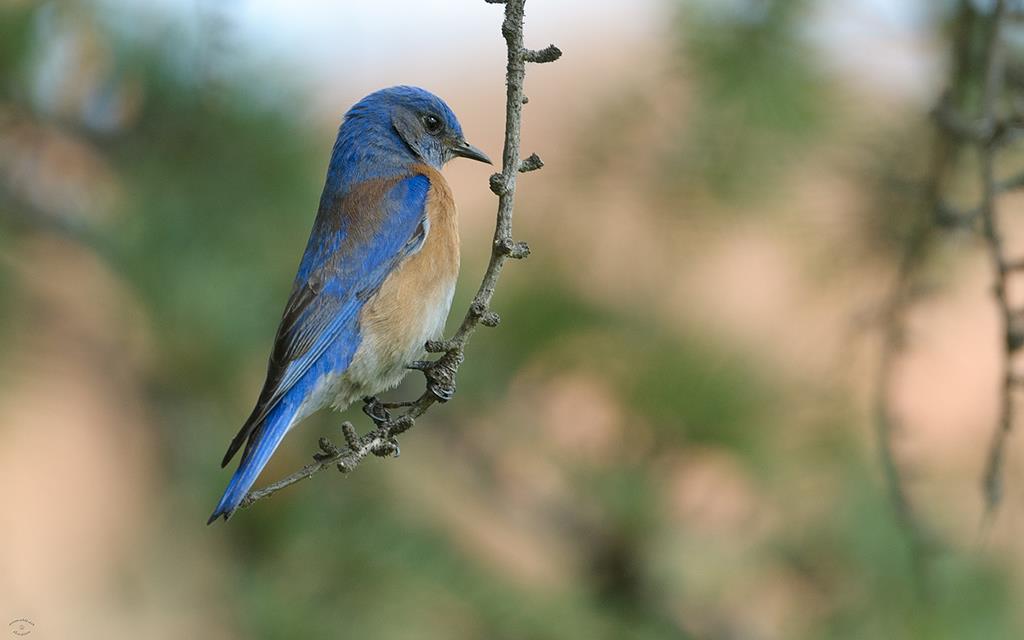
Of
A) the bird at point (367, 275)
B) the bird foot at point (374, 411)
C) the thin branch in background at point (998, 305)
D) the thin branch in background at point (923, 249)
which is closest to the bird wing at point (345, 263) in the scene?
the bird at point (367, 275)

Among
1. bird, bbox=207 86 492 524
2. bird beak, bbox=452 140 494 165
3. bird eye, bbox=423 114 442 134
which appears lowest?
bird, bbox=207 86 492 524

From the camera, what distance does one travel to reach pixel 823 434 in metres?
2.45

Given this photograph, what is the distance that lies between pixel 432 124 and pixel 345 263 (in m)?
0.56

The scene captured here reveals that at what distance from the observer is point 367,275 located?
235 centimetres

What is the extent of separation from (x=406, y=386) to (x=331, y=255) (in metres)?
0.43

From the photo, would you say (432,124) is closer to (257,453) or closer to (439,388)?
(257,453)

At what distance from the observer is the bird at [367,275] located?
2.15 meters

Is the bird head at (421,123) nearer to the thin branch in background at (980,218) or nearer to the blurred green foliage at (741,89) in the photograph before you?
the blurred green foliage at (741,89)

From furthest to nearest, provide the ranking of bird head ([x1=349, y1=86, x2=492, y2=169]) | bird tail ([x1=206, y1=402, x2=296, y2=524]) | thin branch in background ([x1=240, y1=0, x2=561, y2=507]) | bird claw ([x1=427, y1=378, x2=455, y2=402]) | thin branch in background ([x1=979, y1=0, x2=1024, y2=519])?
bird head ([x1=349, y1=86, x2=492, y2=169]) < bird tail ([x1=206, y1=402, x2=296, y2=524]) < thin branch in background ([x1=979, y1=0, x2=1024, y2=519]) < bird claw ([x1=427, y1=378, x2=455, y2=402]) < thin branch in background ([x1=240, y1=0, x2=561, y2=507])

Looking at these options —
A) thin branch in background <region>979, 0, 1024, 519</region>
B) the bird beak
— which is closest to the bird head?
the bird beak

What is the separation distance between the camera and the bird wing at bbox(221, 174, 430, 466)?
82.6 inches

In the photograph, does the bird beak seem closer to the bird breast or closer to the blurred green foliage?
the bird breast

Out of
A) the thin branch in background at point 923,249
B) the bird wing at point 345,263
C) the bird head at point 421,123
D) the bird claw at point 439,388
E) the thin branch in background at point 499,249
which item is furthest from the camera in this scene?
the bird head at point 421,123

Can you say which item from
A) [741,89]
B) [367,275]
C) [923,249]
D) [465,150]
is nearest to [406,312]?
[367,275]
